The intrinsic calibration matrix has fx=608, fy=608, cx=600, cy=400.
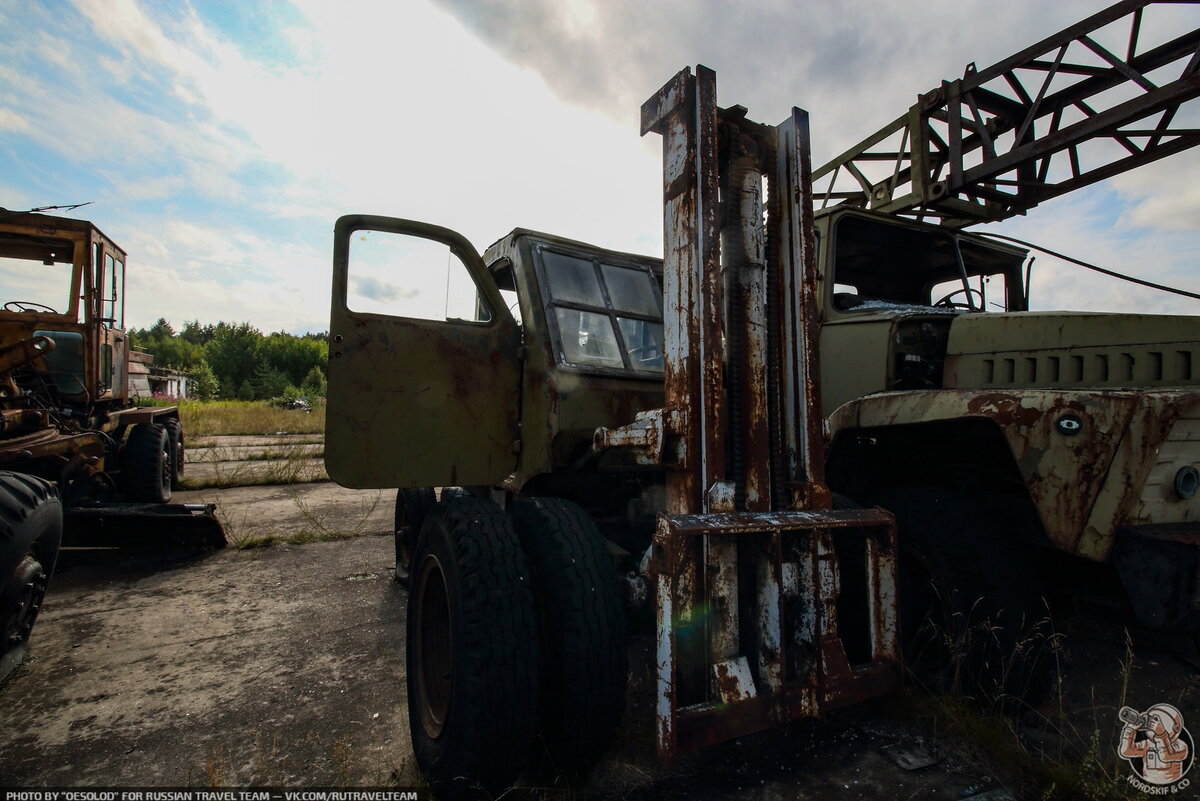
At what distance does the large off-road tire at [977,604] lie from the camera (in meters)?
2.42

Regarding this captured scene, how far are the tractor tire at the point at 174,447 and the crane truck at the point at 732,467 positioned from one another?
23.6 ft

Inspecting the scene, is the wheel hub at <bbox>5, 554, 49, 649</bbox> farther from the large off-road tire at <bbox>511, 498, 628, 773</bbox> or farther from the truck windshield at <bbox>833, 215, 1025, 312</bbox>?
the truck windshield at <bbox>833, 215, 1025, 312</bbox>

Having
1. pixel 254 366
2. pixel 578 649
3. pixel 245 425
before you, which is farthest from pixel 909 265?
pixel 254 366

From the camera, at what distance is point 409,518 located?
4.30m

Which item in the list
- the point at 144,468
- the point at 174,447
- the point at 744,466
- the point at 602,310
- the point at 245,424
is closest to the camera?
the point at 744,466

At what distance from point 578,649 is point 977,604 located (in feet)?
5.52

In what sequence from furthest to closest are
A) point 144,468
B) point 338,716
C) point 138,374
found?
point 138,374, point 144,468, point 338,716

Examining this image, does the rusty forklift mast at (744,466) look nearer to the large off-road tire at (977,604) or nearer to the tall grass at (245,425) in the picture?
the large off-road tire at (977,604)

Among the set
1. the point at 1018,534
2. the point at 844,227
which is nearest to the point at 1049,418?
the point at 1018,534

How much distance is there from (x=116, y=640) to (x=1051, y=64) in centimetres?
711

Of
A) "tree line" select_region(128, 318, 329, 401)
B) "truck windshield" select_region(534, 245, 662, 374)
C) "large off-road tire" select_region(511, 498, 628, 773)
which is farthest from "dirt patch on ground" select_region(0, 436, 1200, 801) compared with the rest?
"tree line" select_region(128, 318, 329, 401)

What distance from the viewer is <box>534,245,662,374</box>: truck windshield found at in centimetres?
314

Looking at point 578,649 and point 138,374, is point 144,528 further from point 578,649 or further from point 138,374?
point 578,649

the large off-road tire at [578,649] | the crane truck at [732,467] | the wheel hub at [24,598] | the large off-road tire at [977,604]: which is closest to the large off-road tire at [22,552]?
the wheel hub at [24,598]
